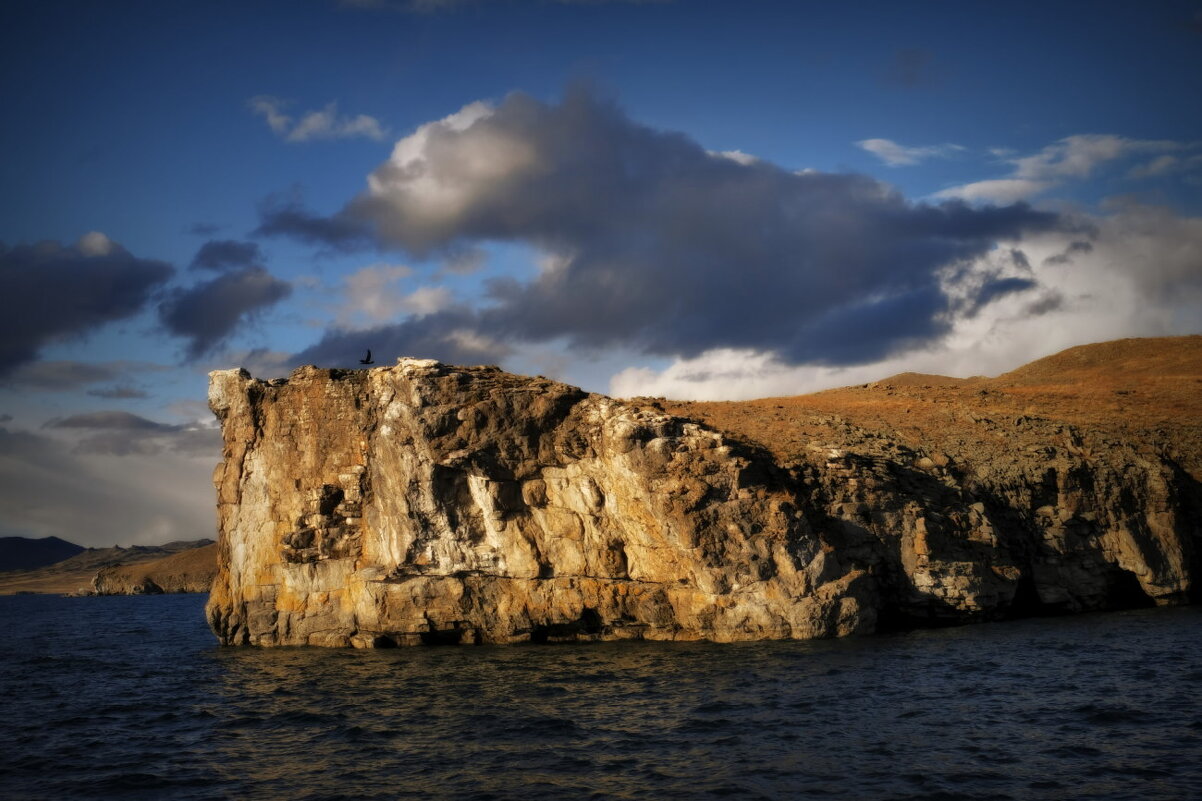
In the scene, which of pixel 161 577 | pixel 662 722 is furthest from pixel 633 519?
pixel 161 577

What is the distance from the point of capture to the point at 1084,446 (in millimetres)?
36594

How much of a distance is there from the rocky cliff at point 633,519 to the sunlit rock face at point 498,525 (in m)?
0.08

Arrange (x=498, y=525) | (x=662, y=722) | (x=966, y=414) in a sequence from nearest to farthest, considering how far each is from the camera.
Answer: (x=662, y=722)
(x=498, y=525)
(x=966, y=414)

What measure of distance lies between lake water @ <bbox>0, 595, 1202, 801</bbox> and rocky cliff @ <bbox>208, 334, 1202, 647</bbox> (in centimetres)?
192

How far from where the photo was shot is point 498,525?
3219cm

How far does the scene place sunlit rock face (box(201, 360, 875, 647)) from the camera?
29.2 metres

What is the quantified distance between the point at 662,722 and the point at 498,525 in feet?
46.7

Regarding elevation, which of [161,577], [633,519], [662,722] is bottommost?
[161,577]

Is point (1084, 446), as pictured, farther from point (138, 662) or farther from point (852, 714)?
point (138, 662)

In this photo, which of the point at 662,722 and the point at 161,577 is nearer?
the point at 662,722

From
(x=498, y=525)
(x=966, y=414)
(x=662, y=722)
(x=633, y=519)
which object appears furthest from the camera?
(x=966, y=414)

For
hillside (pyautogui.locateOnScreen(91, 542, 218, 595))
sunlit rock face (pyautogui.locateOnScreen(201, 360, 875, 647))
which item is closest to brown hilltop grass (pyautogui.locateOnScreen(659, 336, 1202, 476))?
sunlit rock face (pyautogui.locateOnScreen(201, 360, 875, 647))

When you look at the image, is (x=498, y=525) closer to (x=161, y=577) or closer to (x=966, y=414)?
(x=966, y=414)

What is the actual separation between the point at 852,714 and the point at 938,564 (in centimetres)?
1230
